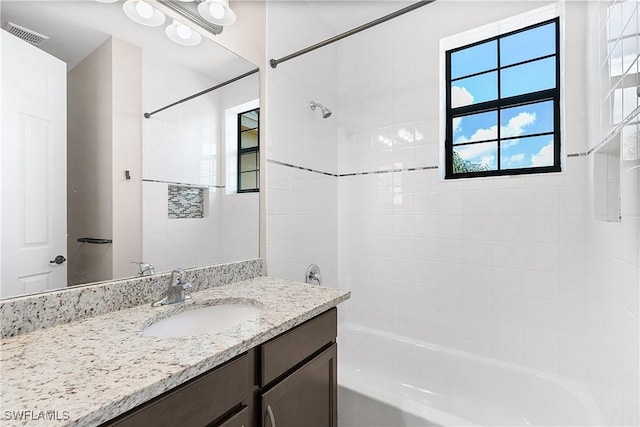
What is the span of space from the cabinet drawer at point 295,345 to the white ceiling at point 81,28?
114 cm

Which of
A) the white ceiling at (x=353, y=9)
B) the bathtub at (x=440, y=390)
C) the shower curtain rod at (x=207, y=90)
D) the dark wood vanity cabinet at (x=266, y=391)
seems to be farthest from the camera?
the white ceiling at (x=353, y=9)

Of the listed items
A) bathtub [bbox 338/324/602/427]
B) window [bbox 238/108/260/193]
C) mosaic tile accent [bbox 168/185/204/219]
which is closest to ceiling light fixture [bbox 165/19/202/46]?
window [bbox 238/108/260/193]

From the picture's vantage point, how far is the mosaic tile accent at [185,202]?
135 centimetres

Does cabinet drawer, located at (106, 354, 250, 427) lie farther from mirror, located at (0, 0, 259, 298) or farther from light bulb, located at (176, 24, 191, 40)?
light bulb, located at (176, 24, 191, 40)

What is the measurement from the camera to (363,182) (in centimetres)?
238

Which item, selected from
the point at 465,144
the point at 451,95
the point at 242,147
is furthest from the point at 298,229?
the point at 451,95

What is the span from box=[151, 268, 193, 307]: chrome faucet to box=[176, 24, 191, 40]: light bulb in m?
1.03

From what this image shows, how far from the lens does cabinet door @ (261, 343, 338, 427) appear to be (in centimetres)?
92

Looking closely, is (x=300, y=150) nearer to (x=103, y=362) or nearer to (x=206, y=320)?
(x=206, y=320)

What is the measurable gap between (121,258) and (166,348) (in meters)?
0.55

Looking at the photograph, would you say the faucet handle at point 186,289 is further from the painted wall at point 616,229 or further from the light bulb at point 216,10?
the painted wall at point 616,229

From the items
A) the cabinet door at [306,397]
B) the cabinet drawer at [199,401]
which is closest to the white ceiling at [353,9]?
the cabinet door at [306,397]

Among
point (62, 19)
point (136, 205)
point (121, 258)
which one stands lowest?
point (121, 258)

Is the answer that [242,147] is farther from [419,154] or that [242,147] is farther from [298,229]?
[419,154]
